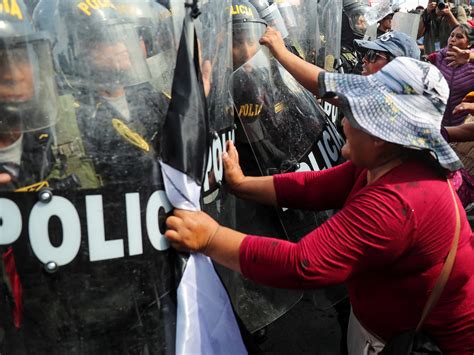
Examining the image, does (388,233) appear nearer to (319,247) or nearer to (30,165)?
(319,247)

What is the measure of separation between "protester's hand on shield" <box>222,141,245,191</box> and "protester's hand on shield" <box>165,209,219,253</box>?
20.5 inches

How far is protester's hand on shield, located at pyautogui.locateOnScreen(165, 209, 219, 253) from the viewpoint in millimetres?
1432

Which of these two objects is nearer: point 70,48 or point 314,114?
point 70,48

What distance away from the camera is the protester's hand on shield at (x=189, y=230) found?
56.4 inches

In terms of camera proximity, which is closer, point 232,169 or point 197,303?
point 197,303

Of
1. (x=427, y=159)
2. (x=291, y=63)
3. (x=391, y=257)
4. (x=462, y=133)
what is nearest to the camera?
(x=391, y=257)

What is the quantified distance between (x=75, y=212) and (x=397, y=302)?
1045mm

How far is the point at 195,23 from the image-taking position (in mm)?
1581

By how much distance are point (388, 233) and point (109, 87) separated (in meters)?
0.85

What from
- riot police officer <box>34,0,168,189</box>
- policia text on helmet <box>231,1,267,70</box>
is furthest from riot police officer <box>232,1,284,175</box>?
riot police officer <box>34,0,168,189</box>

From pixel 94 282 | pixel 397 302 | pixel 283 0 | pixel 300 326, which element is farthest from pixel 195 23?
pixel 300 326

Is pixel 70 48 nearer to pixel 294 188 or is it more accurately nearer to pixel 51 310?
pixel 51 310

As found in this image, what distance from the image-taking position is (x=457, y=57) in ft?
15.2

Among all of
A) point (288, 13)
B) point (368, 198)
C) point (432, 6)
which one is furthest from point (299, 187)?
point (432, 6)
